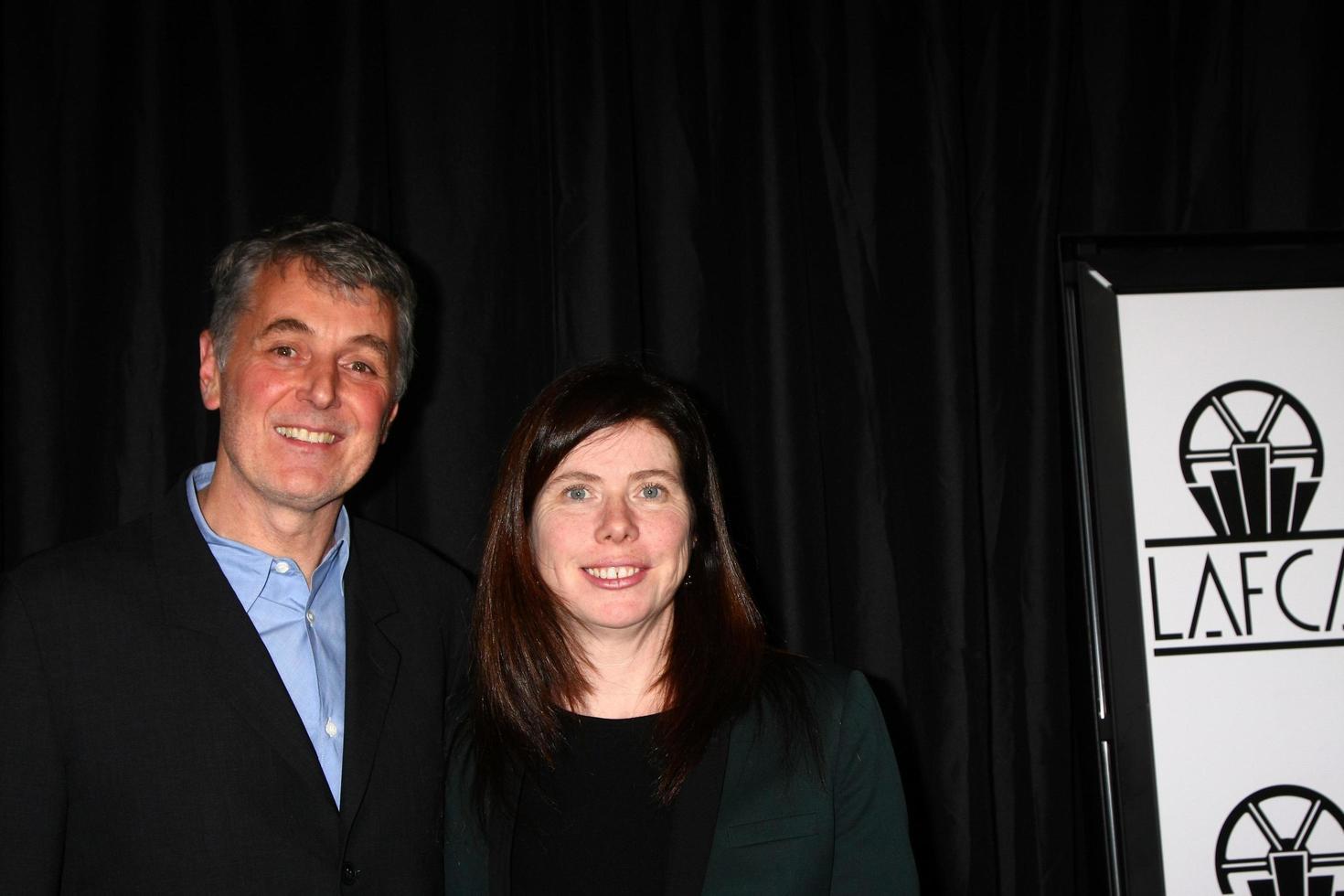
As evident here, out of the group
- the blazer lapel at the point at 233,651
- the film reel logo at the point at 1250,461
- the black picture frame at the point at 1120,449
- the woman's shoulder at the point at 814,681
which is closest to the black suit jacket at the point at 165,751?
the blazer lapel at the point at 233,651

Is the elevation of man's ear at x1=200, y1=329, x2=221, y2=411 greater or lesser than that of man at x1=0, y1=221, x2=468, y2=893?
greater

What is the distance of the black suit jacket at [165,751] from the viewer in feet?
3.73

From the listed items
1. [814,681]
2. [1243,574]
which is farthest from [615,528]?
[1243,574]

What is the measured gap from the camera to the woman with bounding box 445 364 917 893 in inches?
48.9

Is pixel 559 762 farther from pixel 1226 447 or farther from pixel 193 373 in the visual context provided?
pixel 1226 447

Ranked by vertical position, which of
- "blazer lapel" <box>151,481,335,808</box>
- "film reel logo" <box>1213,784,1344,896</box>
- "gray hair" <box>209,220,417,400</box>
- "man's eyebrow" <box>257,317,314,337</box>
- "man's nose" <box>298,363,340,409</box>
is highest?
"gray hair" <box>209,220,417,400</box>

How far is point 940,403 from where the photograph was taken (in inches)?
75.2

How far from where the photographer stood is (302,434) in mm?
1304

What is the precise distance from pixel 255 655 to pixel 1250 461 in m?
1.62

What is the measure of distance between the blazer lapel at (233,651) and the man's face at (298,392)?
0.38ft

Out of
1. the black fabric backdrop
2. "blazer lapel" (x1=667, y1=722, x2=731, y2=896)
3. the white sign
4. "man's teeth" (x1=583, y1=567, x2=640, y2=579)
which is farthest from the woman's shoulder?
the white sign

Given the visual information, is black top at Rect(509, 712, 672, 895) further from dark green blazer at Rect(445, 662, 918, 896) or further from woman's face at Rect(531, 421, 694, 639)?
woman's face at Rect(531, 421, 694, 639)

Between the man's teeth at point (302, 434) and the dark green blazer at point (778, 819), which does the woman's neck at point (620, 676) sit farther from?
the man's teeth at point (302, 434)

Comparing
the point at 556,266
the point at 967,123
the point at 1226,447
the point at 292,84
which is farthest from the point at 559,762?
the point at 967,123
